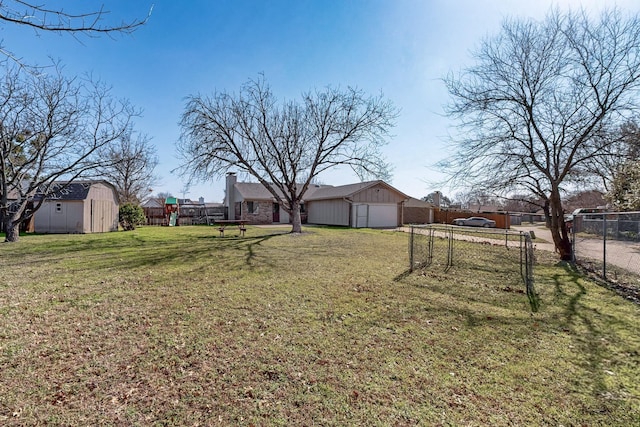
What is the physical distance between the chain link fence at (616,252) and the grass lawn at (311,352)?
103 cm

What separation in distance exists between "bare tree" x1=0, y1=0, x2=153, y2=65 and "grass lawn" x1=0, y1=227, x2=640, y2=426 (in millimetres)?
3391

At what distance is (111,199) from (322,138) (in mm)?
15564

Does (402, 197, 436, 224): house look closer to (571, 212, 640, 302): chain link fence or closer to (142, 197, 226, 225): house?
(142, 197, 226, 225): house

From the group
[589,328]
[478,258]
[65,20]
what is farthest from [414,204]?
[65,20]

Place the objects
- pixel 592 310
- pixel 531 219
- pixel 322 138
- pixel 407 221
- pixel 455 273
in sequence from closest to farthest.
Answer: pixel 592 310, pixel 455 273, pixel 322 138, pixel 407 221, pixel 531 219

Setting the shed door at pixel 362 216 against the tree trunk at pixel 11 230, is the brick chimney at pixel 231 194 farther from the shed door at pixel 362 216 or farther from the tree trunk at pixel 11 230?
the tree trunk at pixel 11 230

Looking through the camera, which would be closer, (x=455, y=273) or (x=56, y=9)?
(x=56, y=9)

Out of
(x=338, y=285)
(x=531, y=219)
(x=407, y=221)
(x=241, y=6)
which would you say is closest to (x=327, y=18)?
(x=241, y=6)

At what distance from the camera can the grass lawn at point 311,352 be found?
8.54 ft

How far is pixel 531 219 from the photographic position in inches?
2035

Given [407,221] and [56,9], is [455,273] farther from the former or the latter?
[407,221]

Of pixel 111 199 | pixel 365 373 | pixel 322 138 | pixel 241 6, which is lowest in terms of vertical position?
pixel 365 373

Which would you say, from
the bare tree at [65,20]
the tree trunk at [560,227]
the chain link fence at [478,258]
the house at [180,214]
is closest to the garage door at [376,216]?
the chain link fence at [478,258]

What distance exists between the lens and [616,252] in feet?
30.9
